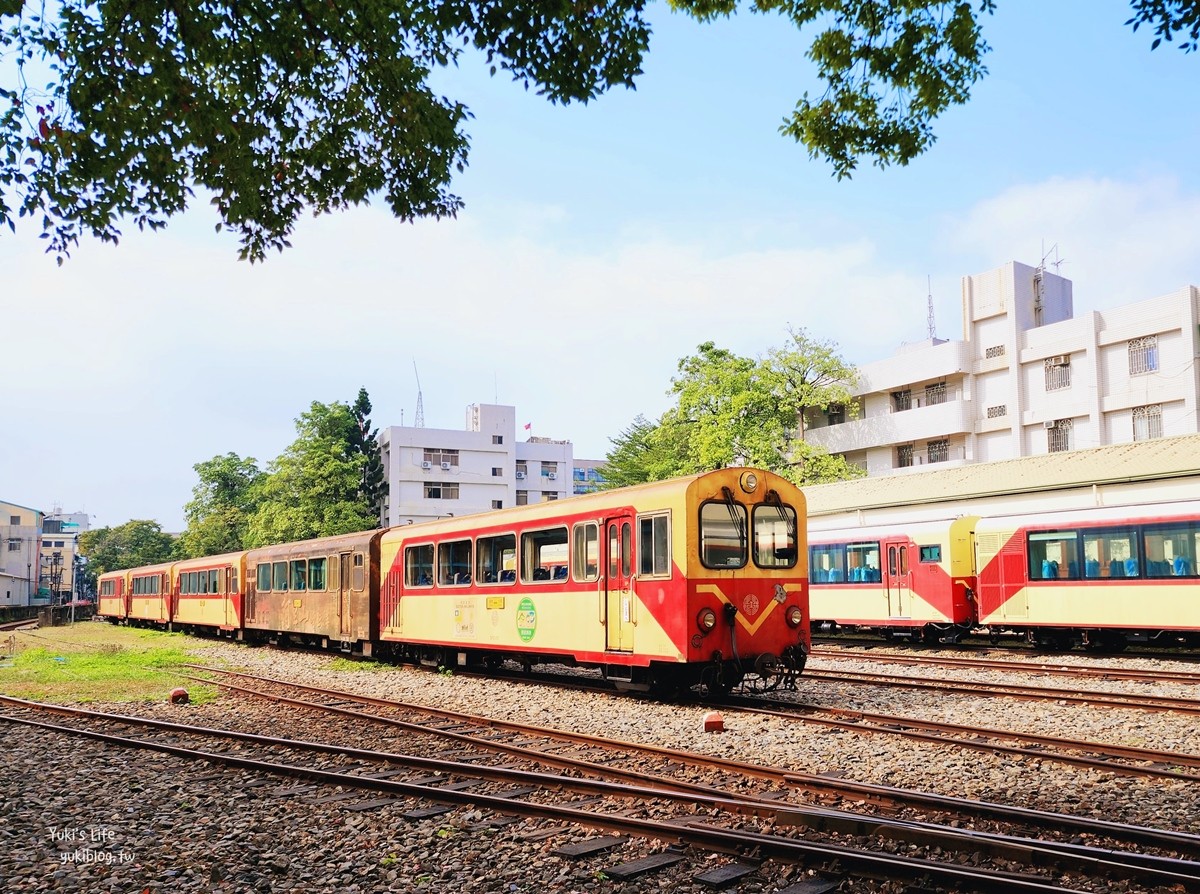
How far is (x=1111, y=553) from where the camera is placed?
731 inches

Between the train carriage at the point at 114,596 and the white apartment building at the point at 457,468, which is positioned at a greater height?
the white apartment building at the point at 457,468

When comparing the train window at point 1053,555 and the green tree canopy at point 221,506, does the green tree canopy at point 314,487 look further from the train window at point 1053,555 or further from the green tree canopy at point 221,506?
the train window at point 1053,555

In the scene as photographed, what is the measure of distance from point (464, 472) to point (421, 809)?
2374 inches

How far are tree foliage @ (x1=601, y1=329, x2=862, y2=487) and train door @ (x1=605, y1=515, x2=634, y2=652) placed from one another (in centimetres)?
2767

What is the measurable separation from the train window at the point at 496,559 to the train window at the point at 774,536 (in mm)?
4024

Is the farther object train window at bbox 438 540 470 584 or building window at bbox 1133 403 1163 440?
building window at bbox 1133 403 1163 440

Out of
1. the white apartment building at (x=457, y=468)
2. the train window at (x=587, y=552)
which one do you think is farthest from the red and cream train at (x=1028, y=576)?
the white apartment building at (x=457, y=468)

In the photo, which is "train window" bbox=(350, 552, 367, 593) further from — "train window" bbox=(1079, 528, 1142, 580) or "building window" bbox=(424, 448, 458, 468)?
"building window" bbox=(424, 448, 458, 468)

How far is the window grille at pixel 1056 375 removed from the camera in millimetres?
40438

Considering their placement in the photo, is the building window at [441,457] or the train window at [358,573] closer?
the train window at [358,573]

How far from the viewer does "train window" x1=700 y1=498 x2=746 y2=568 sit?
12.1 m

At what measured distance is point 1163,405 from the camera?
37.0 meters

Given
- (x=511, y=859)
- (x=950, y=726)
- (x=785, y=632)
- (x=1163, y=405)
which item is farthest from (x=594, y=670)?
(x=1163, y=405)

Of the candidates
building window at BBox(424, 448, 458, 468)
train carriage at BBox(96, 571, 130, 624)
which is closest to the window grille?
building window at BBox(424, 448, 458, 468)
